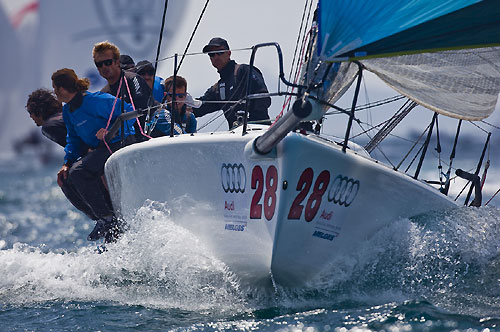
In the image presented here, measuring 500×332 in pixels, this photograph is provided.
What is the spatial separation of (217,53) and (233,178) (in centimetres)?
185

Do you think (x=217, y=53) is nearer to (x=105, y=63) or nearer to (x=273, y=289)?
(x=105, y=63)

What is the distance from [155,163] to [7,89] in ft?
32.8

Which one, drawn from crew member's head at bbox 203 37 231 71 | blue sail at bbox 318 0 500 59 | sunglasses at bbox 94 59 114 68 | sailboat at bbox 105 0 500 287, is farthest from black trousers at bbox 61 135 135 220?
blue sail at bbox 318 0 500 59

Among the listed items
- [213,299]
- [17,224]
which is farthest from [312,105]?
[17,224]

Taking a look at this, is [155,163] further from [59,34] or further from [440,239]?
[59,34]

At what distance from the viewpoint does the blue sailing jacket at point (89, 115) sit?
546 cm

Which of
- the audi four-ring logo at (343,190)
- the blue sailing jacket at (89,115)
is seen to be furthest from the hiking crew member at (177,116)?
the audi four-ring logo at (343,190)

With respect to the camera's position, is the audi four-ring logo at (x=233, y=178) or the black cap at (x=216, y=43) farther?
the black cap at (x=216, y=43)

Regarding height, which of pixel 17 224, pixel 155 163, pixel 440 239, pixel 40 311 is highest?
pixel 155 163

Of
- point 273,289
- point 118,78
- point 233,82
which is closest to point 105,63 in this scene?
point 118,78

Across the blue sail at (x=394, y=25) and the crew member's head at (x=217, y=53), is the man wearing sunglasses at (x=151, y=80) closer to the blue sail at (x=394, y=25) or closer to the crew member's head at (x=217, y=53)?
the crew member's head at (x=217, y=53)

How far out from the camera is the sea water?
3764mm

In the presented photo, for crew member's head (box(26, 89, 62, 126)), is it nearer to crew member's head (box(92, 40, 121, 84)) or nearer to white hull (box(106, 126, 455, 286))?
crew member's head (box(92, 40, 121, 84))

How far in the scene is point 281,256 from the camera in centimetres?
394
